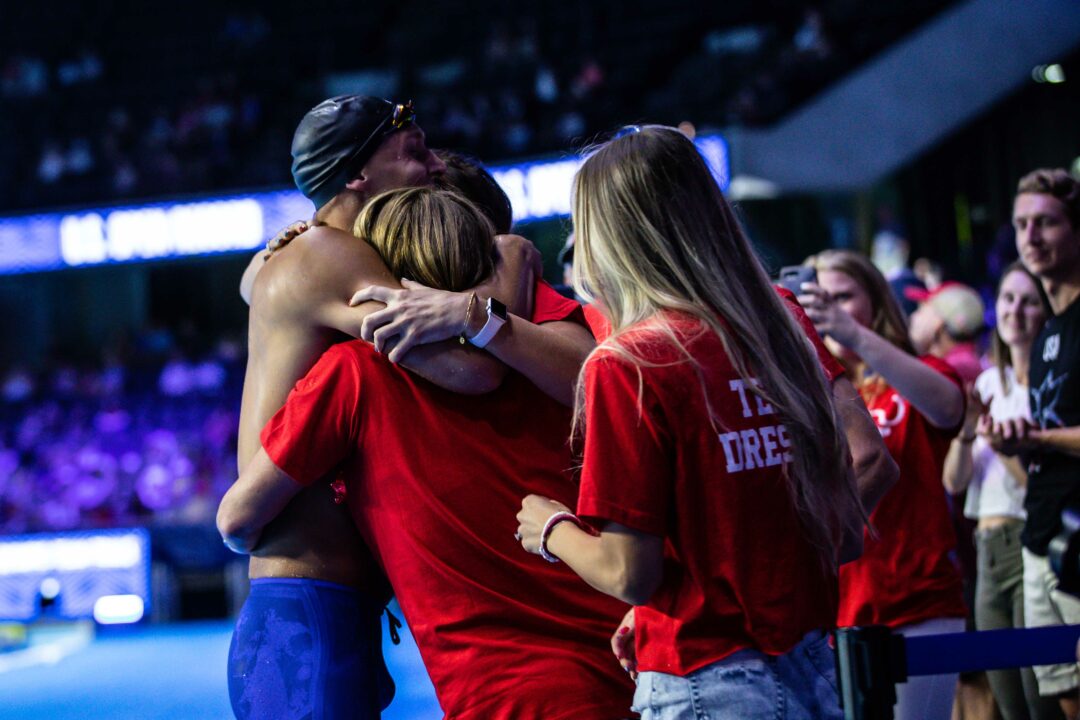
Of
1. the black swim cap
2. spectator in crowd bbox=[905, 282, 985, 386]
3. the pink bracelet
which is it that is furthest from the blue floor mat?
the pink bracelet

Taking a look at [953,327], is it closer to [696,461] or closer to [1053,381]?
[1053,381]

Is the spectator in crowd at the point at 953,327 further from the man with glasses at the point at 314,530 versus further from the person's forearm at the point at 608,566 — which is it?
the person's forearm at the point at 608,566

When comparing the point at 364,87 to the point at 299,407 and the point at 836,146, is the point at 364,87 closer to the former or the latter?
the point at 836,146

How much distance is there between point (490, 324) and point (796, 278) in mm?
1324

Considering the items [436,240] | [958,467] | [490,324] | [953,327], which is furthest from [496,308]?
[953,327]

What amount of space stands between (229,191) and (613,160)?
12.8 metres

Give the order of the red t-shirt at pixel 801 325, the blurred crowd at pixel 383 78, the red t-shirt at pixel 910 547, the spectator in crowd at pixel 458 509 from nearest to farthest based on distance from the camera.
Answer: the spectator in crowd at pixel 458 509
the red t-shirt at pixel 801 325
the red t-shirt at pixel 910 547
the blurred crowd at pixel 383 78

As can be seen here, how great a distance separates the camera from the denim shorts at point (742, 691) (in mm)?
1499

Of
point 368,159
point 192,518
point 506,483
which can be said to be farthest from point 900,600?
point 192,518

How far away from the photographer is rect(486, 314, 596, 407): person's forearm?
6.12 ft

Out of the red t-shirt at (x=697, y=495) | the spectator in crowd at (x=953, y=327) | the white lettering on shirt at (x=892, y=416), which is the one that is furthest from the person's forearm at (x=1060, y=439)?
the red t-shirt at (x=697, y=495)

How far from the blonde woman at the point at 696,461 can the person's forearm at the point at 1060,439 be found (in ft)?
5.90

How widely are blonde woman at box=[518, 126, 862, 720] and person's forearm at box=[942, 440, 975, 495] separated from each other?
2.57 metres

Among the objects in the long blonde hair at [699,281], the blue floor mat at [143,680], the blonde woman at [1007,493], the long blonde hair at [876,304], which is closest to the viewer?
the long blonde hair at [699,281]
